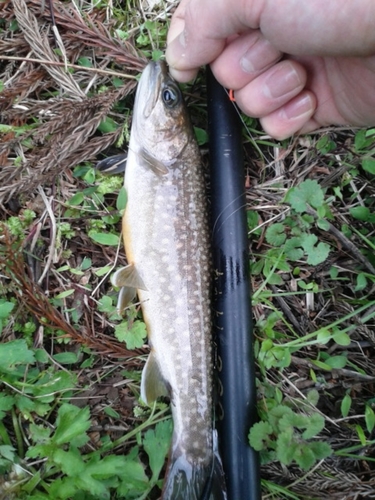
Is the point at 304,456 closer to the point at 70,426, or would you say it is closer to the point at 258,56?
the point at 70,426

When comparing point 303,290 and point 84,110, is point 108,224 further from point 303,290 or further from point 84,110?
point 303,290

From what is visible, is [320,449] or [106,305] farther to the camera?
[106,305]

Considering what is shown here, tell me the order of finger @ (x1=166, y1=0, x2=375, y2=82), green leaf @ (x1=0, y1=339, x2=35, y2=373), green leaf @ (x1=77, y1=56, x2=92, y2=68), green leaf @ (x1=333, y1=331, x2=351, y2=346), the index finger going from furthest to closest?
1. green leaf @ (x1=77, y1=56, x2=92, y2=68)
2. green leaf @ (x1=333, y1=331, x2=351, y2=346)
3. green leaf @ (x1=0, y1=339, x2=35, y2=373)
4. the index finger
5. finger @ (x1=166, y1=0, x2=375, y2=82)

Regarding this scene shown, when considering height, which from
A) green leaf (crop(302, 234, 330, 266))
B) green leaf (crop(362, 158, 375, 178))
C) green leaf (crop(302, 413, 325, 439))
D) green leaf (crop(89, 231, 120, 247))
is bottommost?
green leaf (crop(302, 413, 325, 439))

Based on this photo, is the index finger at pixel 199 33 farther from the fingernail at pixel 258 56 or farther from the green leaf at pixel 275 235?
the green leaf at pixel 275 235

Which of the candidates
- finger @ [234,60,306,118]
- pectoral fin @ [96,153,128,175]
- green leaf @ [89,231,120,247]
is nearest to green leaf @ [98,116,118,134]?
pectoral fin @ [96,153,128,175]

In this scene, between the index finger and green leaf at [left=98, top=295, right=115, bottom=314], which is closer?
the index finger

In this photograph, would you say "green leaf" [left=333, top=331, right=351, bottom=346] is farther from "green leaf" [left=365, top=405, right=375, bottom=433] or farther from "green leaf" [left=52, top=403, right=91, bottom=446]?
"green leaf" [left=52, top=403, right=91, bottom=446]

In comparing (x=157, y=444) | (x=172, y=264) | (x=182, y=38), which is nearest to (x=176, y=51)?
(x=182, y=38)
